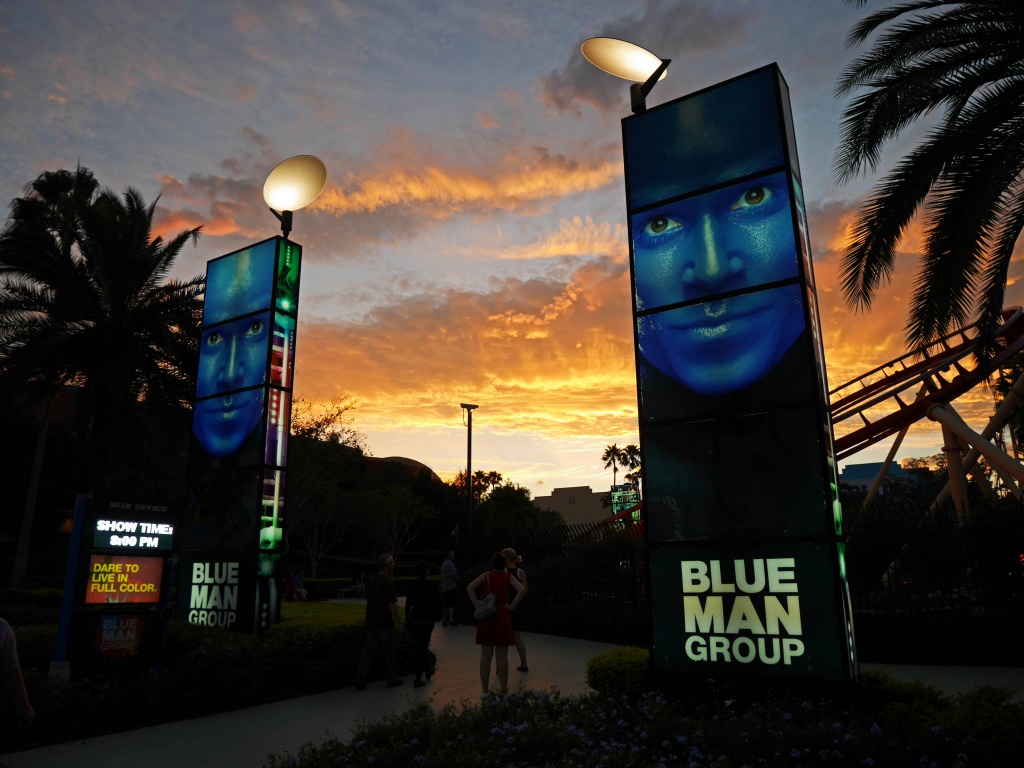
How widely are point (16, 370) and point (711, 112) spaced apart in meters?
16.5

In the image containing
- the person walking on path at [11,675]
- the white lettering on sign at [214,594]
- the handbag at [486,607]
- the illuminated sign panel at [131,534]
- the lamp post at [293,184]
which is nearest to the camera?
the person walking on path at [11,675]

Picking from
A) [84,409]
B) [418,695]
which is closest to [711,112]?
[418,695]

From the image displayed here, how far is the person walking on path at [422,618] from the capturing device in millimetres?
9852

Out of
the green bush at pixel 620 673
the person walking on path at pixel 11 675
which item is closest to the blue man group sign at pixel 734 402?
the green bush at pixel 620 673

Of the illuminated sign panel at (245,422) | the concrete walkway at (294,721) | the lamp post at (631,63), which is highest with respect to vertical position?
the lamp post at (631,63)

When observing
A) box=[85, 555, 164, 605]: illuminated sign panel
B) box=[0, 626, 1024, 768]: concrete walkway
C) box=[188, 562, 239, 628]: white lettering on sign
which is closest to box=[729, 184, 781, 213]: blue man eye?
box=[0, 626, 1024, 768]: concrete walkway

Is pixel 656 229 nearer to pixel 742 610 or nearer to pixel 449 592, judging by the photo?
pixel 742 610

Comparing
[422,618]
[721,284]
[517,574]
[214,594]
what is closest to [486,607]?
[422,618]

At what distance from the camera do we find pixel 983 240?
31.0 ft

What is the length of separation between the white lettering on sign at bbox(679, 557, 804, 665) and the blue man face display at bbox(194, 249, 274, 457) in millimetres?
7532

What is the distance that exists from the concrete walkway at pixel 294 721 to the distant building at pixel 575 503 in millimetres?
74183

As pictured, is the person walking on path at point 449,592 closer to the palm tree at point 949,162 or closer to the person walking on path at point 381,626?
the person walking on path at point 381,626

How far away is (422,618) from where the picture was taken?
9.90 m

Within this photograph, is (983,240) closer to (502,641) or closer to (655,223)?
(655,223)
